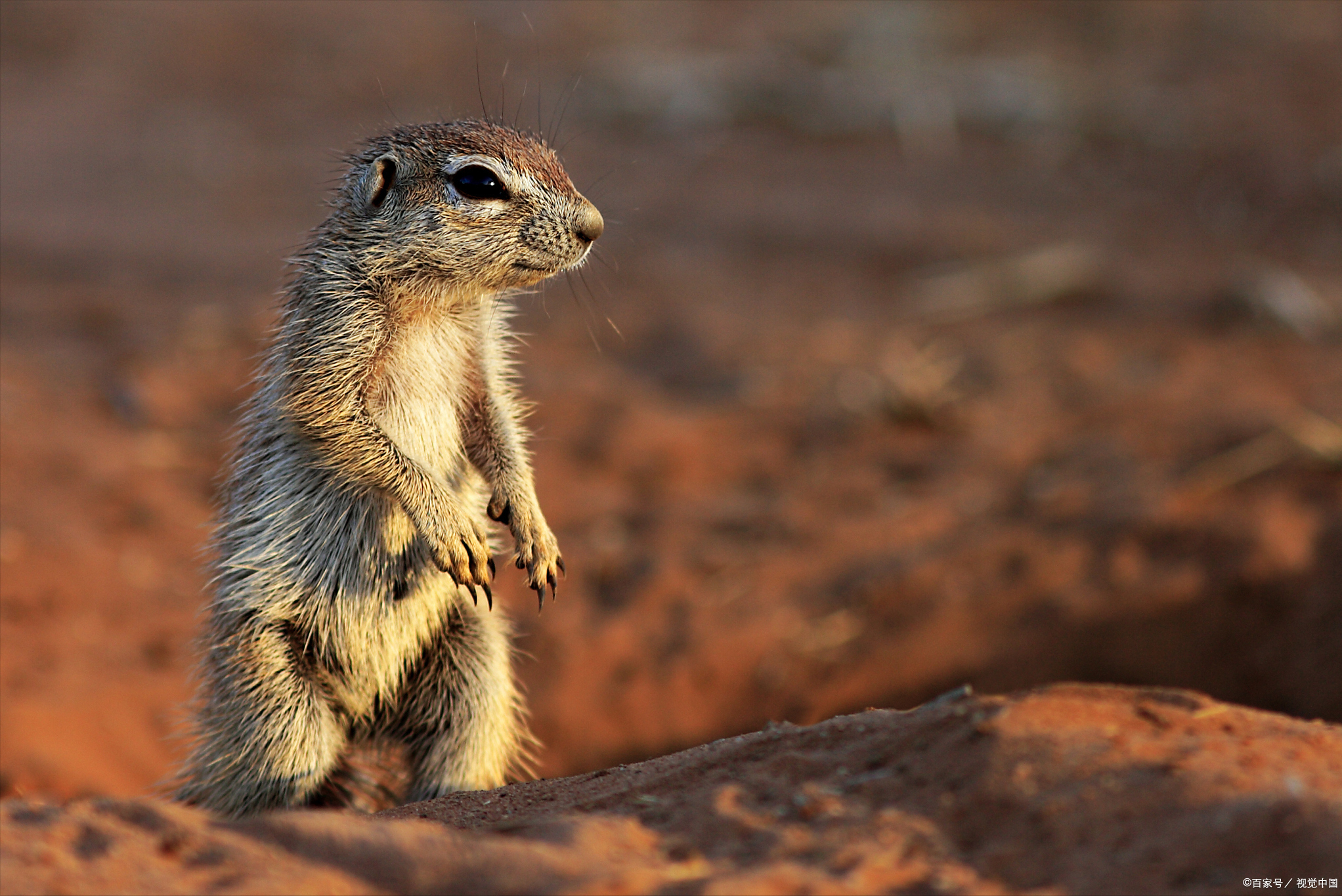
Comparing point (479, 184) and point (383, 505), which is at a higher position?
point (479, 184)

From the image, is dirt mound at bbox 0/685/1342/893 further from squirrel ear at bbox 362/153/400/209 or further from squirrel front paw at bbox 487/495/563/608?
squirrel ear at bbox 362/153/400/209

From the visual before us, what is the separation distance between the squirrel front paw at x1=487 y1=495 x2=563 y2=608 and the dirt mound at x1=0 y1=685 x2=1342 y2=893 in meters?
1.15

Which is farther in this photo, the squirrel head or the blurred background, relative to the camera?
the blurred background

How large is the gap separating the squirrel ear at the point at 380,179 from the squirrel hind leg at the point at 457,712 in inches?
56.2

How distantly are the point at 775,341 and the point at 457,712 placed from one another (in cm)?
543

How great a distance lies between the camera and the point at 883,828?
267 cm

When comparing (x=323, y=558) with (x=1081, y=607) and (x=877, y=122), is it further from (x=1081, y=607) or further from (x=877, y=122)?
(x=877, y=122)

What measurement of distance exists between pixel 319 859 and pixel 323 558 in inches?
63.0

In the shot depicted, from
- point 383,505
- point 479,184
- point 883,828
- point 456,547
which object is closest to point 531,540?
point 456,547

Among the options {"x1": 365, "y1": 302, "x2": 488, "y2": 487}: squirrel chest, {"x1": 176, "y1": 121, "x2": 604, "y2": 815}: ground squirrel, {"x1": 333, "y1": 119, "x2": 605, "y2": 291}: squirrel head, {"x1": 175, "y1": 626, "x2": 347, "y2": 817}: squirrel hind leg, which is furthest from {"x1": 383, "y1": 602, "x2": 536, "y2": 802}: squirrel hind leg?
{"x1": 333, "y1": 119, "x2": 605, "y2": 291}: squirrel head

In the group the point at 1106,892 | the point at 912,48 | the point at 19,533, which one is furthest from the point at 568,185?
the point at 912,48

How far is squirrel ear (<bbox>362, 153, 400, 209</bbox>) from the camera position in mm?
4203

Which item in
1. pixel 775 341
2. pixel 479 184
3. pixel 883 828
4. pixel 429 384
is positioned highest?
pixel 775 341

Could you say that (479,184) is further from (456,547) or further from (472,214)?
(456,547)
